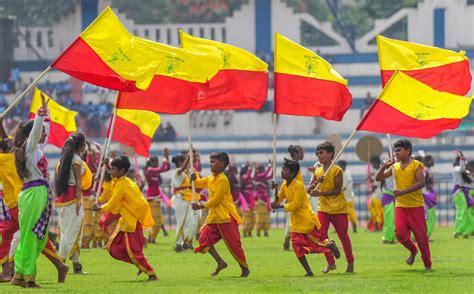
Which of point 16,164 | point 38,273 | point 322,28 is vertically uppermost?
point 322,28

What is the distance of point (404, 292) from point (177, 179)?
10.3 meters

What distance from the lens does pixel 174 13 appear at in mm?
54219

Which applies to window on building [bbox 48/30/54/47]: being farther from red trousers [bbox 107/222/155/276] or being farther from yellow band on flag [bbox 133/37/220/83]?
red trousers [bbox 107/222/155/276]

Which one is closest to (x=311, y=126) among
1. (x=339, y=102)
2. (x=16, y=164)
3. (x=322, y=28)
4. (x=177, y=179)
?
(x=322, y=28)

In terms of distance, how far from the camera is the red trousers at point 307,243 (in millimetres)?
16938

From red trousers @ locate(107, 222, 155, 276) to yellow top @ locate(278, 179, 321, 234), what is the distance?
1.61 m

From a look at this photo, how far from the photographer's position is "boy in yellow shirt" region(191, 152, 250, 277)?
1723 cm

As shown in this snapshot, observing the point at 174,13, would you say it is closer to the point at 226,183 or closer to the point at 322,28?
the point at 322,28

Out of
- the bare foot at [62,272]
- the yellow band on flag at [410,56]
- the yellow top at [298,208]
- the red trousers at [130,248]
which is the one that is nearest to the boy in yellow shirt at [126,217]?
the red trousers at [130,248]

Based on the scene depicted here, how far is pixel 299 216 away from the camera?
17.1 m

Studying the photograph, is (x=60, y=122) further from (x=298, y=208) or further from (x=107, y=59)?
(x=298, y=208)

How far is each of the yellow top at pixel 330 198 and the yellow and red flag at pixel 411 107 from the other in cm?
66

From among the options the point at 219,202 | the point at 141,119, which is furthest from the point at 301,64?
the point at 141,119

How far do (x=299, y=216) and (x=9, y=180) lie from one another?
10.2 feet
